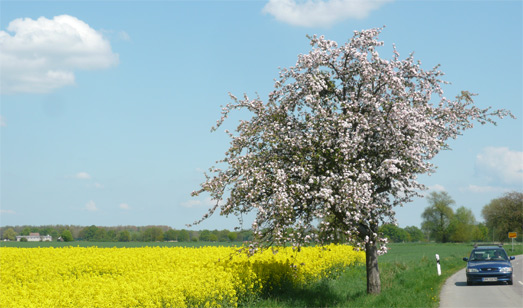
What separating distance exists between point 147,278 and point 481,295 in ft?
44.3

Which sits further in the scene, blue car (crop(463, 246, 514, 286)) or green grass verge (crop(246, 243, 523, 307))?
blue car (crop(463, 246, 514, 286))

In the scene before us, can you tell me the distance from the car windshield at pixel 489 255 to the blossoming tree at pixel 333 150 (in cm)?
873

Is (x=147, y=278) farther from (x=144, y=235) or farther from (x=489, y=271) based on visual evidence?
(x=144, y=235)

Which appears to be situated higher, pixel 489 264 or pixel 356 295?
pixel 489 264

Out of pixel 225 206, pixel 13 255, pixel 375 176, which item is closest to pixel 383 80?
pixel 375 176

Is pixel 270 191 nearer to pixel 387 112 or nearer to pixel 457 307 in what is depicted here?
pixel 387 112

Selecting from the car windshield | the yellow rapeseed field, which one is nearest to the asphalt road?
the car windshield

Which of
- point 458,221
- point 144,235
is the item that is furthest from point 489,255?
point 458,221

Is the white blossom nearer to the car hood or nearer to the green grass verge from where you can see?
the green grass verge

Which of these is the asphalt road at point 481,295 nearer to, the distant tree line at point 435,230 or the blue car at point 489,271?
the blue car at point 489,271

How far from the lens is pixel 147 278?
15867mm

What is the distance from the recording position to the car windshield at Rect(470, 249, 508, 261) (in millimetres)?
26344

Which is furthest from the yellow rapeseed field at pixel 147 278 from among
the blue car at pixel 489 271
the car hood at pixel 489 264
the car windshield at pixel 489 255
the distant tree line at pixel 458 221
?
the distant tree line at pixel 458 221

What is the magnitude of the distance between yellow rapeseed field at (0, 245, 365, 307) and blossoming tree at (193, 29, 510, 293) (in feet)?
4.92
